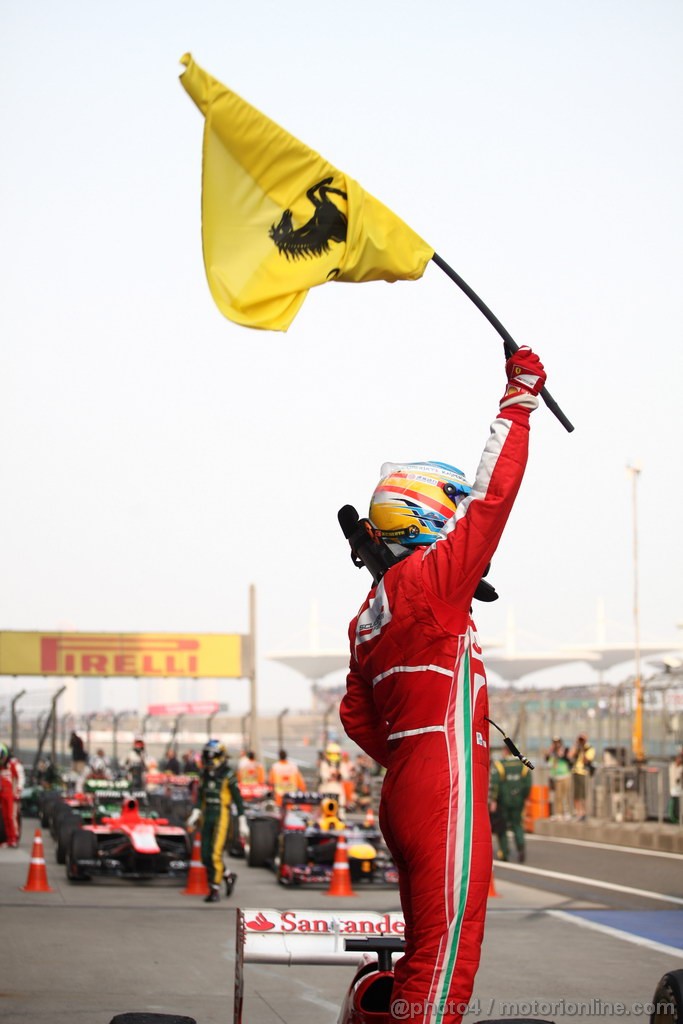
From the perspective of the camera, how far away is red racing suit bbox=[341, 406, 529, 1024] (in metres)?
3.47

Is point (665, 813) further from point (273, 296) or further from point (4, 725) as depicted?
point (273, 296)

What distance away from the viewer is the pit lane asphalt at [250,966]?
27.4 feet

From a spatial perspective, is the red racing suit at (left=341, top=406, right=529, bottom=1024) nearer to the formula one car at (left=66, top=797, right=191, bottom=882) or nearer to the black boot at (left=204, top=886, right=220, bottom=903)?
the black boot at (left=204, top=886, right=220, bottom=903)

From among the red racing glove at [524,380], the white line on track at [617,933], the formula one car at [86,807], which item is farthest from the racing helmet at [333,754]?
the red racing glove at [524,380]

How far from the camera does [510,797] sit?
1966 cm

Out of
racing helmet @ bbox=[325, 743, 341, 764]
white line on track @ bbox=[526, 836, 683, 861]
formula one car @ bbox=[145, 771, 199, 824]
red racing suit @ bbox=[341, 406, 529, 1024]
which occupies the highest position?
red racing suit @ bbox=[341, 406, 529, 1024]

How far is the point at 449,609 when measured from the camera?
3607 millimetres

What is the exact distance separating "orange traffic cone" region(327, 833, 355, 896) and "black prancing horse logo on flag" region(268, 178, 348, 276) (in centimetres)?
1149

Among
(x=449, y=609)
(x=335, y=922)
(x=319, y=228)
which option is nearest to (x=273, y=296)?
(x=319, y=228)

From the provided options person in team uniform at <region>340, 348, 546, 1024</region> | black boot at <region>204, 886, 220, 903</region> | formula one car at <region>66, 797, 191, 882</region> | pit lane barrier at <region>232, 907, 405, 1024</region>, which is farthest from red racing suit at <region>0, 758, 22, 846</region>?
person in team uniform at <region>340, 348, 546, 1024</region>

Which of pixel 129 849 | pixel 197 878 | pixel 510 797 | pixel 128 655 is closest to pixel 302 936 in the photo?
pixel 197 878

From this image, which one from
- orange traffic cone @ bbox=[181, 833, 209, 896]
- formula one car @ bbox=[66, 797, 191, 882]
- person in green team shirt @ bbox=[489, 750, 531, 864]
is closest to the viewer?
orange traffic cone @ bbox=[181, 833, 209, 896]

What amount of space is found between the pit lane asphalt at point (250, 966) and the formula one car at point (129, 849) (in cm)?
20

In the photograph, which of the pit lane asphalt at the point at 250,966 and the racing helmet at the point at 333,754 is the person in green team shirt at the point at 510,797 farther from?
the racing helmet at the point at 333,754
